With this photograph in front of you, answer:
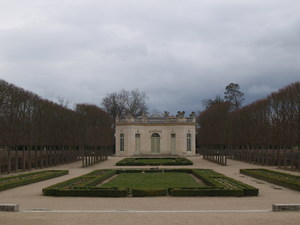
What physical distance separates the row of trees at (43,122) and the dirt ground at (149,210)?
1374 centimetres

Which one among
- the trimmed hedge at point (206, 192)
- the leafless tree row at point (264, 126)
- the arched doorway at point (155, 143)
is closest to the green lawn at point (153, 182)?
the trimmed hedge at point (206, 192)

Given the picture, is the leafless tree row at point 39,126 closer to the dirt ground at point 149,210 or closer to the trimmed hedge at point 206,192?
the dirt ground at point 149,210

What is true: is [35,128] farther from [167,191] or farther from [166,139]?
[166,139]

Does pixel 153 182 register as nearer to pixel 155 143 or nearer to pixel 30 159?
pixel 30 159

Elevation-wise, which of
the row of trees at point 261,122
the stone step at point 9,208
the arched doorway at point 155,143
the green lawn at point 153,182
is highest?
the row of trees at point 261,122

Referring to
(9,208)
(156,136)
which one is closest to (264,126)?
(156,136)

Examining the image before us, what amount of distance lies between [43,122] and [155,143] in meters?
29.0

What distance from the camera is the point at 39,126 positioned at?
1400 inches

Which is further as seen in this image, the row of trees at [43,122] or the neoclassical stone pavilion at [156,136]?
the neoclassical stone pavilion at [156,136]

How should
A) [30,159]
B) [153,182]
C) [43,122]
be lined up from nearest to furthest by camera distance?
1. [153,182]
2. [30,159]
3. [43,122]

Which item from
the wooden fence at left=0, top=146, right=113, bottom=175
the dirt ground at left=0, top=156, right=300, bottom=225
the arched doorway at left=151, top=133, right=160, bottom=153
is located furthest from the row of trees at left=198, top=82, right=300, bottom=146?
the dirt ground at left=0, top=156, right=300, bottom=225

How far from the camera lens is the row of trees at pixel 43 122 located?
30078mm

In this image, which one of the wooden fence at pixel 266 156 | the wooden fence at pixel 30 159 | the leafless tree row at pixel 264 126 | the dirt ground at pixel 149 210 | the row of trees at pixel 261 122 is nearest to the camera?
the dirt ground at pixel 149 210

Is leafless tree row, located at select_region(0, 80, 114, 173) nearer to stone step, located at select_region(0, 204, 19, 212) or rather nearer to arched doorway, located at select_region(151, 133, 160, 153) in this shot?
arched doorway, located at select_region(151, 133, 160, 153)
